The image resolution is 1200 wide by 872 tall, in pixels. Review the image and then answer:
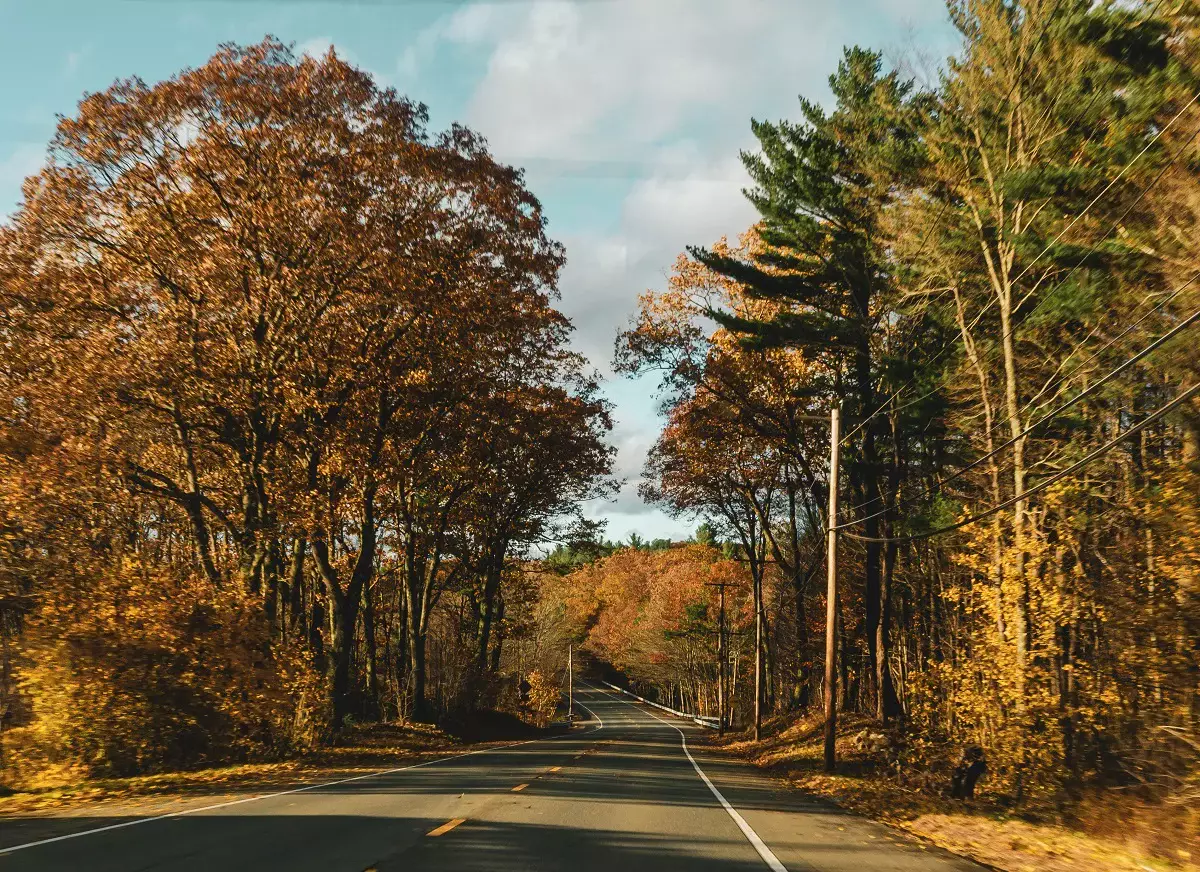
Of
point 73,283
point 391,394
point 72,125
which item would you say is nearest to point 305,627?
point 391,394

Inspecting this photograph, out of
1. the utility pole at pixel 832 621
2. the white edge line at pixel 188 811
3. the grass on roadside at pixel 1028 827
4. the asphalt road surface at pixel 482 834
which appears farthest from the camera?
the utility pole at pixel 832 621

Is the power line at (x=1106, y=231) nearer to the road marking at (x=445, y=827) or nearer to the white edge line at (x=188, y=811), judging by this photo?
the road marking at (x=445, y=827)

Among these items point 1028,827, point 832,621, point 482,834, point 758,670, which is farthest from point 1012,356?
point 758,670

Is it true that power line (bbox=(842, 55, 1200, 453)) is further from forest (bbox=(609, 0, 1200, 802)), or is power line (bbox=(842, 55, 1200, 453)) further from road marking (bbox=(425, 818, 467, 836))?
road marking (bbox=(425, 818, 467, 836))

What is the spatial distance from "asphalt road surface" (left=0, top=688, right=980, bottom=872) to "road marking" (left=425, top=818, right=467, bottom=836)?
1cm

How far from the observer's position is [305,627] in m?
29.7

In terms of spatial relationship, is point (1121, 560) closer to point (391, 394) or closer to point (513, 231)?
point (513, 231)

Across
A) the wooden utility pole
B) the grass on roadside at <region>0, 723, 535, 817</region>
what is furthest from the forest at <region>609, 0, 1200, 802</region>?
the grass on roadside at <region>0, 723, 535, 817</region>

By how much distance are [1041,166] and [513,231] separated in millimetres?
12051

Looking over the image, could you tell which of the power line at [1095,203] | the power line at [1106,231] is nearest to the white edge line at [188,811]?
the power line at [1106,231]

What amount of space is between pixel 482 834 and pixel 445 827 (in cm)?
67

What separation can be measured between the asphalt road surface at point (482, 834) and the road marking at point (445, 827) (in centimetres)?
1

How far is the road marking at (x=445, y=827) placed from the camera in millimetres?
10211

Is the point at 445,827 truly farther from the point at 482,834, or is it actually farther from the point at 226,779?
the point at 226,779
